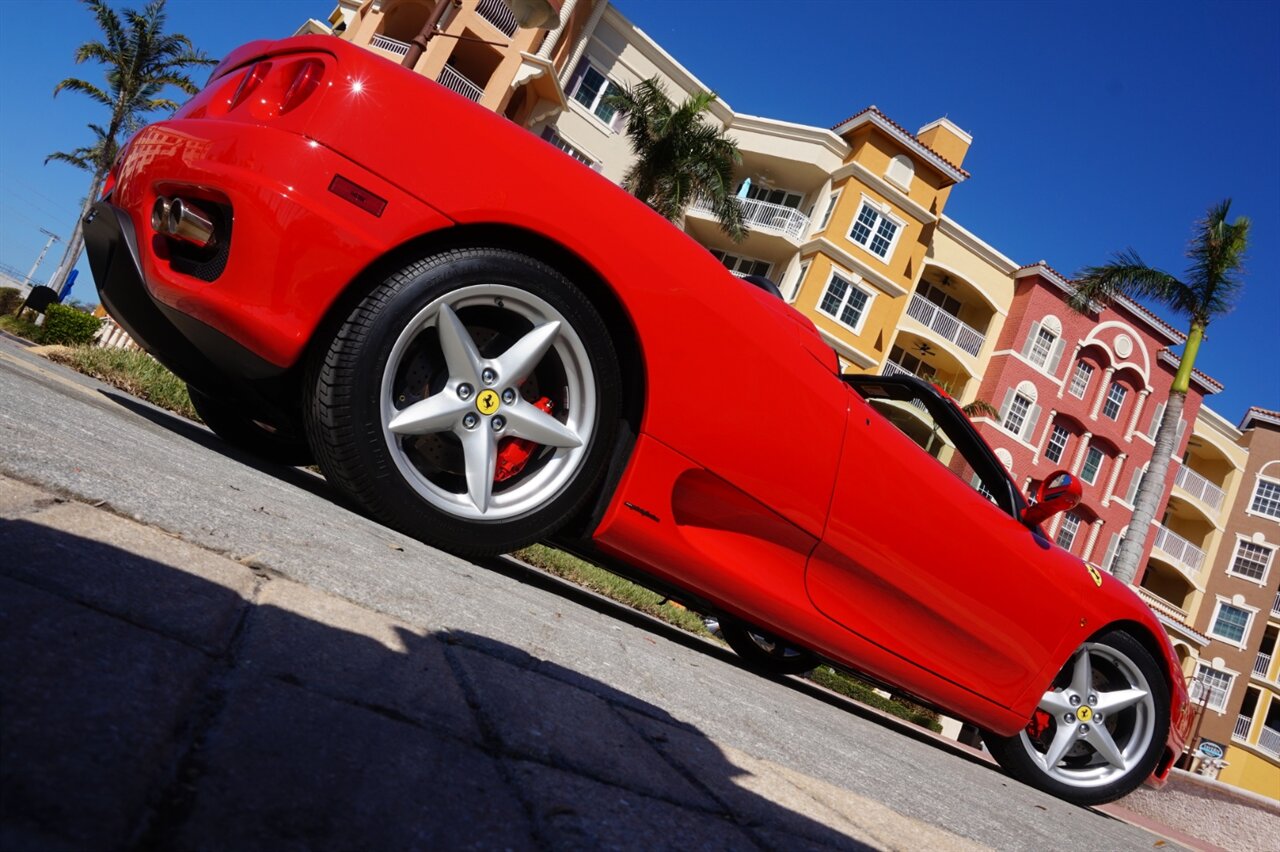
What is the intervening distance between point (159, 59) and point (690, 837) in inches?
1598

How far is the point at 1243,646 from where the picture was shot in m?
40.6

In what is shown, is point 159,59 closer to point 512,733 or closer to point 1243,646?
point 512,733

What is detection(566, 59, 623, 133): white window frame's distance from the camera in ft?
91.9

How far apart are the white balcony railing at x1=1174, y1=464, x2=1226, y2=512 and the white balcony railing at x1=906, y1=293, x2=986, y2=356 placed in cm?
1446

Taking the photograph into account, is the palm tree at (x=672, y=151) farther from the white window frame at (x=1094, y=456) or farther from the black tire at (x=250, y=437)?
the black tire at (x=250, y=437)

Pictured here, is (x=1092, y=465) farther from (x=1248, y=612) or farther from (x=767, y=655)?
(x=767, y=655)

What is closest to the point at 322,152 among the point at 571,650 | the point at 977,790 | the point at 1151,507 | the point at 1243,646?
the point at 571,650

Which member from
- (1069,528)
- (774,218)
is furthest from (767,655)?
(1069,528)

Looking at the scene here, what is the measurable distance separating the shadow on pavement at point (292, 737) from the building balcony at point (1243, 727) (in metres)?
49.6

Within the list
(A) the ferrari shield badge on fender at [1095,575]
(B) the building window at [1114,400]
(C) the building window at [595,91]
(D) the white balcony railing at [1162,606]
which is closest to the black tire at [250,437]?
(A) the ferrari shield badge on fender at [1095,575]

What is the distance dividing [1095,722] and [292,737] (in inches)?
155

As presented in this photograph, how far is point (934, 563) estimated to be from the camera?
133 inches

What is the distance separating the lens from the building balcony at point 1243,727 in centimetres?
4110

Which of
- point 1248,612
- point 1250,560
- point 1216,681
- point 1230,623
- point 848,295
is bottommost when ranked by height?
point 1216,681
